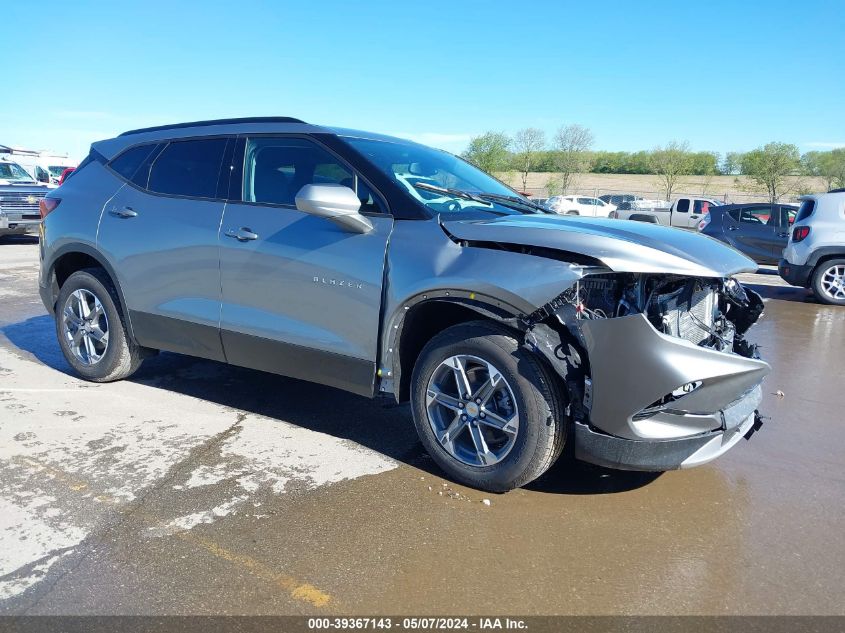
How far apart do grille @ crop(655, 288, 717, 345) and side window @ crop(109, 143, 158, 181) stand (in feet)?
12.3

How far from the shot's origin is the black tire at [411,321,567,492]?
318 cm

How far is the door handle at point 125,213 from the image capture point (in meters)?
4.73

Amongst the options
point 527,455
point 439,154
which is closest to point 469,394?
point 527,455

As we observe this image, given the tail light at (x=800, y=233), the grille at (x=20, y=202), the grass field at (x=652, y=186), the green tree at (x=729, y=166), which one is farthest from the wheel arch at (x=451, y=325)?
the green tree at (x=729, y=166)

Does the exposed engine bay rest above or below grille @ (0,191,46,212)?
above

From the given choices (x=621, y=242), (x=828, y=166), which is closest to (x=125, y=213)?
(x=621, y=242)

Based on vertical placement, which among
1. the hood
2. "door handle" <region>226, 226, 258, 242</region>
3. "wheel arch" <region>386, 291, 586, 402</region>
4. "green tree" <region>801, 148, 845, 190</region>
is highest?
"green tree" <region>801, 148, 845, 190</region>

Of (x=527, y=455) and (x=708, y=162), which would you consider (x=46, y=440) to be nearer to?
(x=527, y=455)

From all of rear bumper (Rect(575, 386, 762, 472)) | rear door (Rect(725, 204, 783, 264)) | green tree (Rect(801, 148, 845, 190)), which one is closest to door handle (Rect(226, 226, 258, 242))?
rear bumper (Rect(575, 386, 762, 472))

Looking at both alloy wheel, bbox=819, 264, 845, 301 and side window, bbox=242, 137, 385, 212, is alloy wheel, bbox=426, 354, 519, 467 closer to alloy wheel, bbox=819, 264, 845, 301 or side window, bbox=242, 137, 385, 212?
side window, bbox=242, 137, 385, 212

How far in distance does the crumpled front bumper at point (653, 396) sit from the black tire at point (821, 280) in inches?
333

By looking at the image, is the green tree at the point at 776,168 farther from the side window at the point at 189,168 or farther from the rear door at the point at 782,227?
the side window at the point at 189,168

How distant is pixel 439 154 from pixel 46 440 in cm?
314

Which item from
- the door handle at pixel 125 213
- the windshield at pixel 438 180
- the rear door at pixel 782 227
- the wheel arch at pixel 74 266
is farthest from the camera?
the rear door at pixel 782 227
